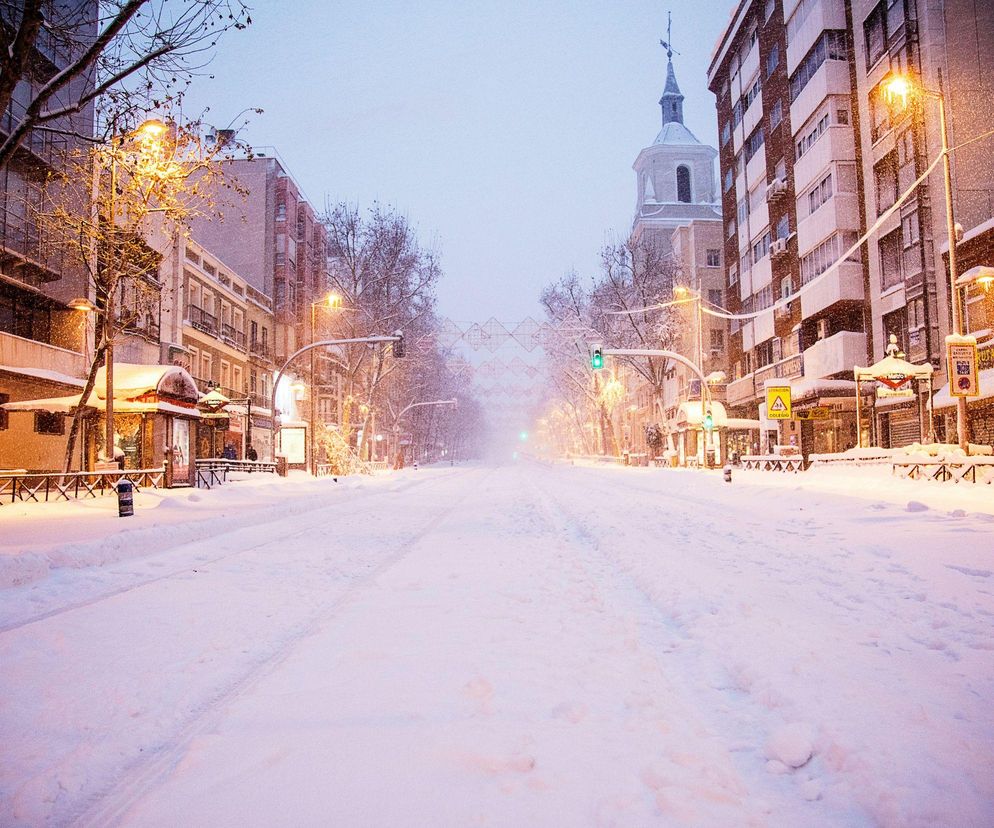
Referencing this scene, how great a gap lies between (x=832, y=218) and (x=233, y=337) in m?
32.3

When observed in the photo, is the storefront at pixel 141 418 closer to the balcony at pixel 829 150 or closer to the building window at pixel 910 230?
the building window at pixel 910 230

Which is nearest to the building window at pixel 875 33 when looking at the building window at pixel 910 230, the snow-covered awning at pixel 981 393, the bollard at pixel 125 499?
the building window at pixel 910 230

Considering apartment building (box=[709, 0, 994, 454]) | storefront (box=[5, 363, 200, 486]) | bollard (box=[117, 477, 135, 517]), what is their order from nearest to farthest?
bollard (box=[117, 477, 135, 517]), storefront (box=[5, 363, 200, 486]), apartment building (box=[709, 0, 994, 454])

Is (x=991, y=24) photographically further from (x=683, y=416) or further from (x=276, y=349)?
(x=276, y=349)

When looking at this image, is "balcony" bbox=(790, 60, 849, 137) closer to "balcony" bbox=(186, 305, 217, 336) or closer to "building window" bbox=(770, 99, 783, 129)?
"building window" bbox=(770, 99, 783, 129)

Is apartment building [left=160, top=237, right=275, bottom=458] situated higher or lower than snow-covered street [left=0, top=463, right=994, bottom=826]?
higher

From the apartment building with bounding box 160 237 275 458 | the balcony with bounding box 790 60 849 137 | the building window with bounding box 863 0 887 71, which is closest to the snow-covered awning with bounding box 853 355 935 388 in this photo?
the building window with bounding box 863 0 887 71

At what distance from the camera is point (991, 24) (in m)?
24.3

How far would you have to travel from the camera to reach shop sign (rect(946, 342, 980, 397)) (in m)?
15.5

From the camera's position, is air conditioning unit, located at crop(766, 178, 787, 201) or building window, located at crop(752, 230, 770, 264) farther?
building window, located at crop(752, 230, 770, 264)

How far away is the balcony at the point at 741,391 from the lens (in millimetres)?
41688

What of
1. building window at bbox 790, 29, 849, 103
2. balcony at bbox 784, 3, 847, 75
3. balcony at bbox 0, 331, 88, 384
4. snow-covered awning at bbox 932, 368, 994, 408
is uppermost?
balcony at bbox 784, 3, 847, 75

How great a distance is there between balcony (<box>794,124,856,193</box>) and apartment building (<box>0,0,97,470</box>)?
95.0ft

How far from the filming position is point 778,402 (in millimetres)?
24703
